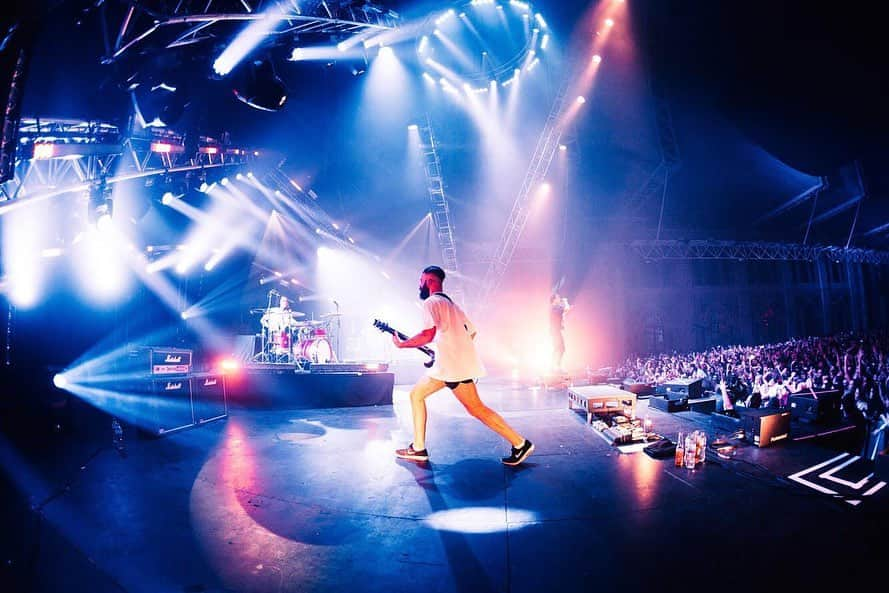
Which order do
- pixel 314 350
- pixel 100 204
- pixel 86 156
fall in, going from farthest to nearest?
pixel 314 350 < pixel 100 204 < pixel 86 156

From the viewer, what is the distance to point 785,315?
20.5 m

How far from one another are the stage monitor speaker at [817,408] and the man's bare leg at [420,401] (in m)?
3.89

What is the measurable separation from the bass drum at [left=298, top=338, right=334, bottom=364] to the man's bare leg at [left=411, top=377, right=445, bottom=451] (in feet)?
20.0

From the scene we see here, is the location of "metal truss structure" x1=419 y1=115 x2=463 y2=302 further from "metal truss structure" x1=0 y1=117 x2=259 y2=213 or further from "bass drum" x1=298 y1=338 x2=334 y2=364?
"metal truss structure" x1=0 y1=117 x2=259 y2=213

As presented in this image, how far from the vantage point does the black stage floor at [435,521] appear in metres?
1.78

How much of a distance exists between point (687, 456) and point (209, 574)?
344cm

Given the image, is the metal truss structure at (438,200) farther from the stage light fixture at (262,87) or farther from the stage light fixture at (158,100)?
the stage light fixture at (158,100)

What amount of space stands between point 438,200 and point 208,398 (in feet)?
31.0

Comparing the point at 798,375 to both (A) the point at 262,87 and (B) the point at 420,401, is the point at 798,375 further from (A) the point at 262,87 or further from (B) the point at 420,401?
(A) the point at 262,87

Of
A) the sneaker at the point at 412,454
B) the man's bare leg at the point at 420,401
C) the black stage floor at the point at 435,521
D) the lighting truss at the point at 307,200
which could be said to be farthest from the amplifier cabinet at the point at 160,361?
the lighting truss at the point at 307,200

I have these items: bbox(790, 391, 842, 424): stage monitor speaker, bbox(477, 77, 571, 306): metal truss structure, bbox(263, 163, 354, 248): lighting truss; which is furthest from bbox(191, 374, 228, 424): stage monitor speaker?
bbox(477, 77, 571, 306): metal truss structure

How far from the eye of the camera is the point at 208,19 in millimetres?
3945

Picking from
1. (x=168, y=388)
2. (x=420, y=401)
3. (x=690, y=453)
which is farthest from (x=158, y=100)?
(x=690, y=453)

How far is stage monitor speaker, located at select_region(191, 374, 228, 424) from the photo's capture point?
5426 millimetres
